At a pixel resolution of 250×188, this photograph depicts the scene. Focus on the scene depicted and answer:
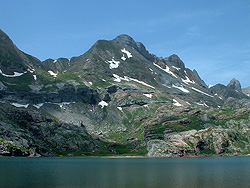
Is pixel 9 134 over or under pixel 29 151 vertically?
over

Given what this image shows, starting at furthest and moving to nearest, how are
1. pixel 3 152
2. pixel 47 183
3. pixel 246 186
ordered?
pixel 3 152 < pixel 47 183 < pixel 246 186

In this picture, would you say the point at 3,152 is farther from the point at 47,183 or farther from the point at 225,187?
the point at 225,187

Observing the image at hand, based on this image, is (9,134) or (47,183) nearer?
(47,183)

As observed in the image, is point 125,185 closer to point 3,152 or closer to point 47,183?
point 47,183

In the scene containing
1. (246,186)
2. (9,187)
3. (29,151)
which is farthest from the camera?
(29,151)

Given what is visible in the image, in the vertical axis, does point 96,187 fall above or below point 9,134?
below

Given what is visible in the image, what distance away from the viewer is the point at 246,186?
2677 inches

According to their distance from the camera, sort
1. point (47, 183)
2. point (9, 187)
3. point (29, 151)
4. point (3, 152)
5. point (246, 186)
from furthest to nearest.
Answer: point (29, 151), point (3, 152), point (47, 183), point (246, 186), point (9, 187)

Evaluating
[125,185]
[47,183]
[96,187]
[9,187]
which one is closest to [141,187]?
[125,185]

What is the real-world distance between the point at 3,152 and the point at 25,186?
120m

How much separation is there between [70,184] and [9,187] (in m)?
15.4

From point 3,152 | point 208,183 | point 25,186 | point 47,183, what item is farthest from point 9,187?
point 3,152

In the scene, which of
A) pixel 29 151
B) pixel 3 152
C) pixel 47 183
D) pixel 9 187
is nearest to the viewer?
pixel 9 187

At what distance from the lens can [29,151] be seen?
7638 inches
